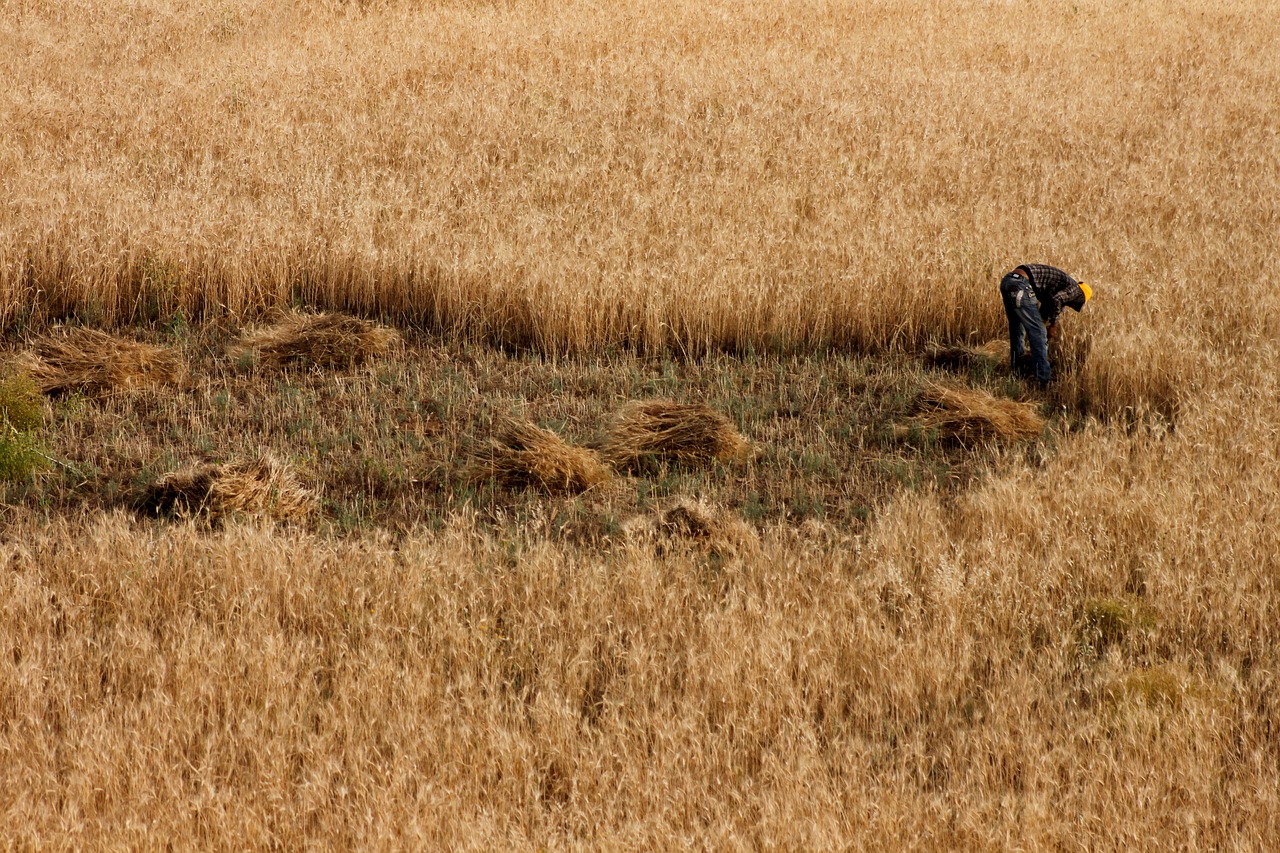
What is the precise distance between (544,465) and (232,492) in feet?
5.73

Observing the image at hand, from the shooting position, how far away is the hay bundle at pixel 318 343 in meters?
8.46

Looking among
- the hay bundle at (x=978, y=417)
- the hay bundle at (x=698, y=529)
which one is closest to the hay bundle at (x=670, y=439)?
the hay bundle at (x=698, y=529)

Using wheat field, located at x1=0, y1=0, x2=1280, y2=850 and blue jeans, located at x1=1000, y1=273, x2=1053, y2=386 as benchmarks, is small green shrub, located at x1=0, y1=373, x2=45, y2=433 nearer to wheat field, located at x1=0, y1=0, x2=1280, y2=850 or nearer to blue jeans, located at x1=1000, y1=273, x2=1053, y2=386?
A: wheat field, located at x1=0, y1=0, x2=1280, y2=850

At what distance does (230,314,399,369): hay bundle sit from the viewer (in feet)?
27.8

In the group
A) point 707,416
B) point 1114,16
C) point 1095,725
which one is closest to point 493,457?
point 707,416

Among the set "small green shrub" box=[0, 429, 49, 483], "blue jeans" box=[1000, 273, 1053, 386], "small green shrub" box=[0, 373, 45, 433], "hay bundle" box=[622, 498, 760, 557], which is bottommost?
"hay bundle" box=[622, 498, 760, 557]

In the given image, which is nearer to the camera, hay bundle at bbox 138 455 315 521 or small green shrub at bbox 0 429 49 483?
hay bundle at bbox 138 455 315 521

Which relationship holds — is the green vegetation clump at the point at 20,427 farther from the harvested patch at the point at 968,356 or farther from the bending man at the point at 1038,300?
the bending man at the point at 1038,300

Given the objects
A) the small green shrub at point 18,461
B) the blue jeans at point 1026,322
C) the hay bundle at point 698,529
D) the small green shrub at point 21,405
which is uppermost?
the blue jeans at point 1026,322

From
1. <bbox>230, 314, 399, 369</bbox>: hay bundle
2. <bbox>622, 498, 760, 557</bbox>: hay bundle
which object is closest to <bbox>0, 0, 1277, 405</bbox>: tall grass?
<bbox>230, 314, 399, 369</bbox>: hay bundle

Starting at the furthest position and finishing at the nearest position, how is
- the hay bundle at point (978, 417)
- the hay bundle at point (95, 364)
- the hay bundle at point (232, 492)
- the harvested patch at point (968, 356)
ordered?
A: the harvested patch at point (968, 356) < the hay bundle at point (95, 364) < the hay bundle at point (978, 417) < the hay bundle at point (232, 492)

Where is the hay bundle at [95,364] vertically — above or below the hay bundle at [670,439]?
above

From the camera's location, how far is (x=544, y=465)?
6.68 metres

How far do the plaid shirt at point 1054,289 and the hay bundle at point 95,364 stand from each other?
20.0ft
